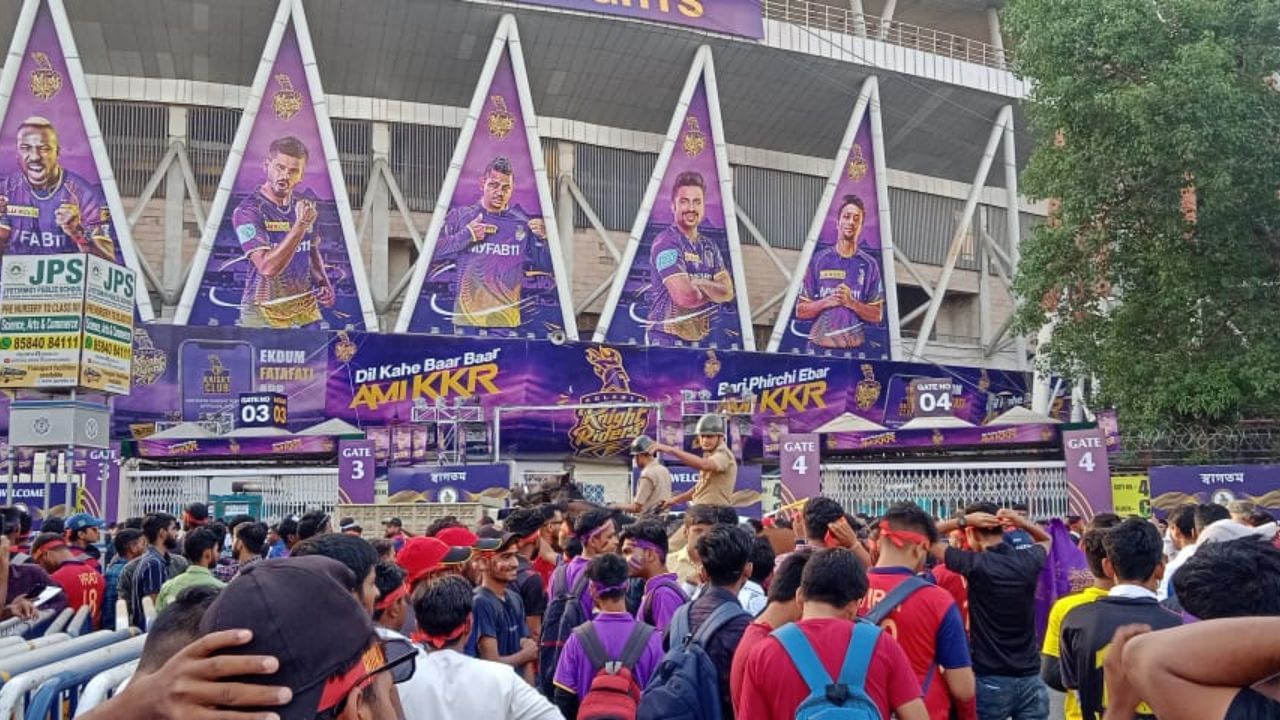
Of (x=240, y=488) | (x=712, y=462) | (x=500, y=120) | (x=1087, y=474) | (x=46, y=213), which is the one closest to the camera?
(x=712, y=462)

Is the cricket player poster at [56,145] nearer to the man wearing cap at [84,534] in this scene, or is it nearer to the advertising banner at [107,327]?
the advertising banner at [107,327]

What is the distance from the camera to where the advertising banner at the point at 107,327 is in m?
14.6

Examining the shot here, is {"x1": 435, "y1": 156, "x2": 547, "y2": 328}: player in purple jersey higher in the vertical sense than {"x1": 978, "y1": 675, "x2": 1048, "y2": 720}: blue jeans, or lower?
higher

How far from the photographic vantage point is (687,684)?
181 inches

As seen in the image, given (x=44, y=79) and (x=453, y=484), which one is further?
(x=44, y=79)

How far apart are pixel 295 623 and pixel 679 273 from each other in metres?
30.8

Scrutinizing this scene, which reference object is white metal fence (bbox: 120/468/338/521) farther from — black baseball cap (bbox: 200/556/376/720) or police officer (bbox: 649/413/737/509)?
black baseball cap (bbox: 200/556/376/720)

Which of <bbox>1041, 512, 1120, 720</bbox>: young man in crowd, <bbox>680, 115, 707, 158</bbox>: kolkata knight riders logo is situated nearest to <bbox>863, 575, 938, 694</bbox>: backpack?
<bbox>1041, 512, 1120, 720</bbox>: young man in crowd

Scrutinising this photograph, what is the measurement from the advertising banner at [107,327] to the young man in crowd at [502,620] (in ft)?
32.6

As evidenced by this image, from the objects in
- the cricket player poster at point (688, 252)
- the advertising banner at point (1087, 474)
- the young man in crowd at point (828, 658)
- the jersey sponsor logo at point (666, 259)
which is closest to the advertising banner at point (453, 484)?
the advertising banner at point (1087, 474)

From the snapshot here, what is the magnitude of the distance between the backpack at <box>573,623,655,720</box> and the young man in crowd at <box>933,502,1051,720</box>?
6.64 feet

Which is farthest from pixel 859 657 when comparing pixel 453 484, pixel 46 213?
pixel 46 213

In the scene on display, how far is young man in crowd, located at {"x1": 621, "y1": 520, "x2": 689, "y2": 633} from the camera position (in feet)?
19.4

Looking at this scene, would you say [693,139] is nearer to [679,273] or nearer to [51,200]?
[679,273]
